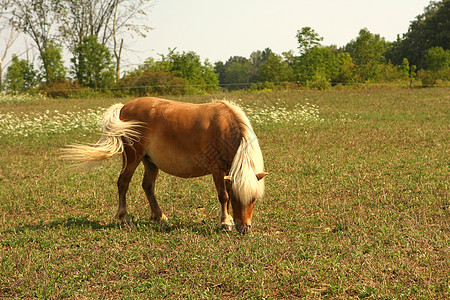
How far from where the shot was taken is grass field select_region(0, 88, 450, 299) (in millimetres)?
4363

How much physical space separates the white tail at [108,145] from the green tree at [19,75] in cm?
4300

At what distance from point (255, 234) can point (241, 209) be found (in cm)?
56

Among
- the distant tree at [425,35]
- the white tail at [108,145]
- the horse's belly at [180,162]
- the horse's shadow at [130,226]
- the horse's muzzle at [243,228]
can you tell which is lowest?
the horse's shadow at [130,226]

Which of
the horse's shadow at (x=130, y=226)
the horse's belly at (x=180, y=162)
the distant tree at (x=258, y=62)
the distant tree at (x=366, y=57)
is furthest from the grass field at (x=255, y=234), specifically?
the distant tree at (x=258, y=62)

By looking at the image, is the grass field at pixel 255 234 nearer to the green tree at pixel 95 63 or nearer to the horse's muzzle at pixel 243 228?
the horse's muzzle at pixel 243 228

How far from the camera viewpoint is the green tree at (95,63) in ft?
125

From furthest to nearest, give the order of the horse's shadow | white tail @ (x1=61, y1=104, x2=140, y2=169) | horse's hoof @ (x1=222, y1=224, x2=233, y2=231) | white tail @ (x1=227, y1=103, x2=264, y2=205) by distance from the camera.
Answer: white tail @ (x1=61, y1=104, x2=140, y2=169) → the horse's shadow → horse's hoof @ (x1=222, y1=224, x2=233, y2=231) → white tail @ (x1=227, y1=103, x2=264, y2=205)

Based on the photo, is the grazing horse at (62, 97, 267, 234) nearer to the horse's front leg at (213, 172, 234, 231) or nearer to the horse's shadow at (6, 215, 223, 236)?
the horse's front leg at (213, 172, 234, 231)

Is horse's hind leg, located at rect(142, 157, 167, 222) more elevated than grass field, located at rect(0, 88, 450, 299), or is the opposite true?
horse's hind leg, located at rect(142, 157, 167, 222)

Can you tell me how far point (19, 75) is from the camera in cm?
4666

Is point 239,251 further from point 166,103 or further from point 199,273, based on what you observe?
point 166,103

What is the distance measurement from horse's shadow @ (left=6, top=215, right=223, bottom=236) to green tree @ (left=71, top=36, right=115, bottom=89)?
3269 centimetres

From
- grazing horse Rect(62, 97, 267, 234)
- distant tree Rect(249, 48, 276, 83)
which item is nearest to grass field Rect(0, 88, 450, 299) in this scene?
grazing horse Rect(62, 97, 267, 234)

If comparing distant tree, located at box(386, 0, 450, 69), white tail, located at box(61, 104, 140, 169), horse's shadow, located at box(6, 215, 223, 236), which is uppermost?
distant tree, located at box(386, 0, 450, 69)
